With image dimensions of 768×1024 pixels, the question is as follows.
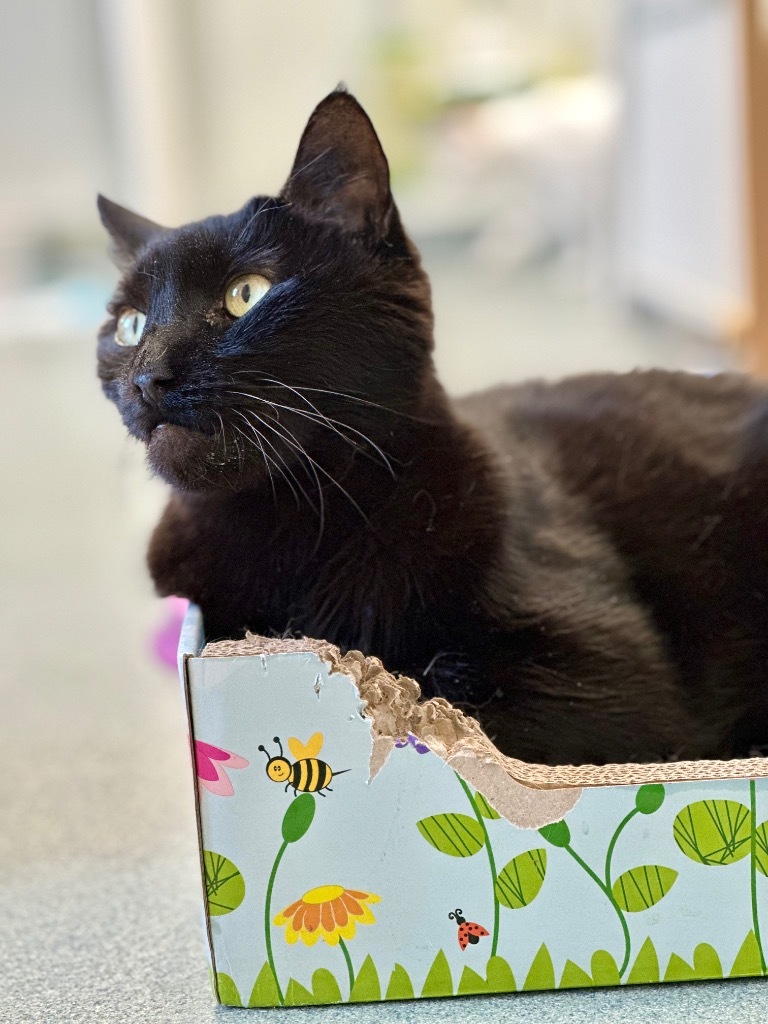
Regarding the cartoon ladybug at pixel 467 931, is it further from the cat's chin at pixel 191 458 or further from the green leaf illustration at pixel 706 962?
the cat's chin at pixel 191 458

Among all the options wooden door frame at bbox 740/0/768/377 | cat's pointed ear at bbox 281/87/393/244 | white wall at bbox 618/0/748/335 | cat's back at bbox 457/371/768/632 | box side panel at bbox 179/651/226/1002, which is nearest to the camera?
box side panel at bbox 179/651/226/1002

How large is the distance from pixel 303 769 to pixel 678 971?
0.24 meters

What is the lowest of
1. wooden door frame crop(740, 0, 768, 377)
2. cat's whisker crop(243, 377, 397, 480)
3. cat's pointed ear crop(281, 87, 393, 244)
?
cat's whisker crop(243, 377, 397, 480)

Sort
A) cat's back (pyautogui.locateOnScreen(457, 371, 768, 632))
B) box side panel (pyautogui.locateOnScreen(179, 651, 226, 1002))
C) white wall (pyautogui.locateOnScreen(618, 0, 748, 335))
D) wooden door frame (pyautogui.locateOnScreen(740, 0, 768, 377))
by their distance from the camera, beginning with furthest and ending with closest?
white wall (pyautogui.locateOnScreen(618, 0, 748, 335)) < wooden door frame (pyautogui.locateOnScreen(740, 0, 768, 377)) < cat's back (pyautogui.locateOnScreen(457, 371, 768, 632)) < box side panel (pyautogui.locateOnScreen(179, 651, 226, 1002))

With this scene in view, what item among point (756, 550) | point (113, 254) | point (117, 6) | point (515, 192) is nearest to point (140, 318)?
point (113, 254)

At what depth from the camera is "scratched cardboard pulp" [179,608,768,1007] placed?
0.55 meters

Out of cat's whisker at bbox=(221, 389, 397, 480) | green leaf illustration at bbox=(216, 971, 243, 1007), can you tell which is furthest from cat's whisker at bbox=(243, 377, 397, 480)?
green leaf illustration at bbox=(216, 971, 243, 1007)

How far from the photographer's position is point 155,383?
589 mm

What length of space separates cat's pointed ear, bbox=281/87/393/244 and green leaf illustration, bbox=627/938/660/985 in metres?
0.45

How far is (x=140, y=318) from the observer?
682 millimetres

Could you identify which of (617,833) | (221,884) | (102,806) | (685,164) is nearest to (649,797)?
(617,833)

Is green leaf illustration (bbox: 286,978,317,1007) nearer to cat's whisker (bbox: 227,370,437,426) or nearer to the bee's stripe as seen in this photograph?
the bee's stripe

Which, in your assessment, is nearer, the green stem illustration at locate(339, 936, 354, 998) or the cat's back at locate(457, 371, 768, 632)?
the green stem illustration at locate(339, 936, 354, 998)

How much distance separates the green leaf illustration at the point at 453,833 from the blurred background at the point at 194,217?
19 cm
